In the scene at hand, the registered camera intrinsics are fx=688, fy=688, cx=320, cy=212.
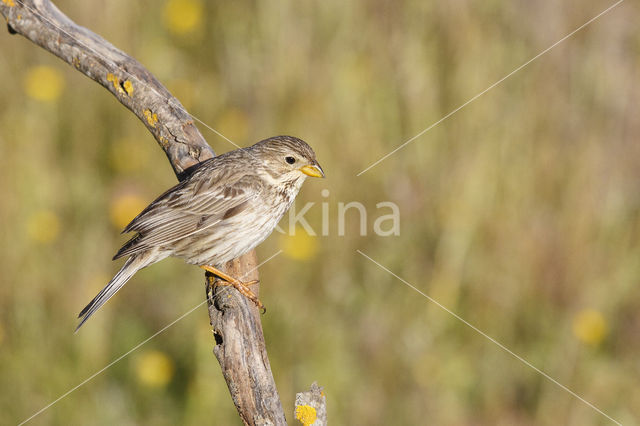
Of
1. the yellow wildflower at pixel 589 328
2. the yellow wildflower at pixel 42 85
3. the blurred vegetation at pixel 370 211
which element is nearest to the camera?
the blurred vegetation at pixel 370 211

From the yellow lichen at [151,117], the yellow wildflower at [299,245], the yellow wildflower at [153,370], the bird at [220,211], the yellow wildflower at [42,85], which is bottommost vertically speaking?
the yellow wildflower at [153,370]

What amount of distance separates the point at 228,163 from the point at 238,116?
7.37ft

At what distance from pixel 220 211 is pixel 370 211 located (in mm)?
2169

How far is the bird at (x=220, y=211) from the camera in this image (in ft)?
14.5

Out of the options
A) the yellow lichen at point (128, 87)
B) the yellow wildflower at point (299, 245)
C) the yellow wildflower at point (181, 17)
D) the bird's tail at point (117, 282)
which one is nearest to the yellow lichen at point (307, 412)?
the bird's tail at point (117, 282)

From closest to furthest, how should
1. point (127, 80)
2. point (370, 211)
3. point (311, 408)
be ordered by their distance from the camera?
point (311, 408) < point (127, 80) < point (370, 211)

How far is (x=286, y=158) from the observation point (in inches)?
190

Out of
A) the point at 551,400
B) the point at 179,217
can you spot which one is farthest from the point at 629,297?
the point at 179,217

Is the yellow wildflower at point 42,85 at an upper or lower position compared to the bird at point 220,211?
upper

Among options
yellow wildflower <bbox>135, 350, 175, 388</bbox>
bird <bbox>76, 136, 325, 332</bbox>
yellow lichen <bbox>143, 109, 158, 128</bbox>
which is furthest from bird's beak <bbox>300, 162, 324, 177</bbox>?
yellow wildflower <bbox>135, 350, 175, 388</bbox>

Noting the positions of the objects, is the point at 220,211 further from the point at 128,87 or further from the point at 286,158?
the point at 128,87

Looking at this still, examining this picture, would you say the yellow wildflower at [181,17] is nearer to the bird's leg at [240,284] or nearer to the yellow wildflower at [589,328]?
the bird's leg at [240,284]

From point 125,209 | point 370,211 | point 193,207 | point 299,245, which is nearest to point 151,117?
point 193,207

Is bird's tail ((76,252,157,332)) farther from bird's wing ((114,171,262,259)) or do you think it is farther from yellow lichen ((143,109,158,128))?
yellow lichen ((143,109,158,128))
